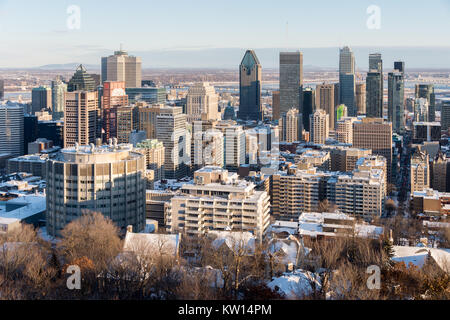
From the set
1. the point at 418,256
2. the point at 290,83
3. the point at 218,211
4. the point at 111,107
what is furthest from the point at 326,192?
the point at 290,83

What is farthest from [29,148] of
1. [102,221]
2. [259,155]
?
[102,221]

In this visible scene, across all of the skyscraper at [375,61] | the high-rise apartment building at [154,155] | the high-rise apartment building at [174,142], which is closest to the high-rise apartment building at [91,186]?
the high-rise apartment building at [154,155]

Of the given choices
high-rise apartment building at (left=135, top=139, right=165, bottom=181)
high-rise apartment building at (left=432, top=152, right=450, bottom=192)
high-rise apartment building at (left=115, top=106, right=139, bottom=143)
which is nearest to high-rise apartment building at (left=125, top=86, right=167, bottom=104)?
high-rise apartment building at (left=115, top=106, right=139, bottom=143)

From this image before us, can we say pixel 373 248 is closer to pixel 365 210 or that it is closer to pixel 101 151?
pixel 101 151

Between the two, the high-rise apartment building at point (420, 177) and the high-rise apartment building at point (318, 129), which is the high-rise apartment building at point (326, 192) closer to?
the high-rise apartment building at point (420, 177)

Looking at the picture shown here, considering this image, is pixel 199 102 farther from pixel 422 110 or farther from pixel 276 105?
pixel 422 110

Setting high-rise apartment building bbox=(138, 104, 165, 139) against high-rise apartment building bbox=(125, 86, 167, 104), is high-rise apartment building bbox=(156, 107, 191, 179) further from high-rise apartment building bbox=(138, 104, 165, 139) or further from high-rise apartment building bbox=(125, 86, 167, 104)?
high-rise apartment building bbox=(125, 86, 167, 104)
